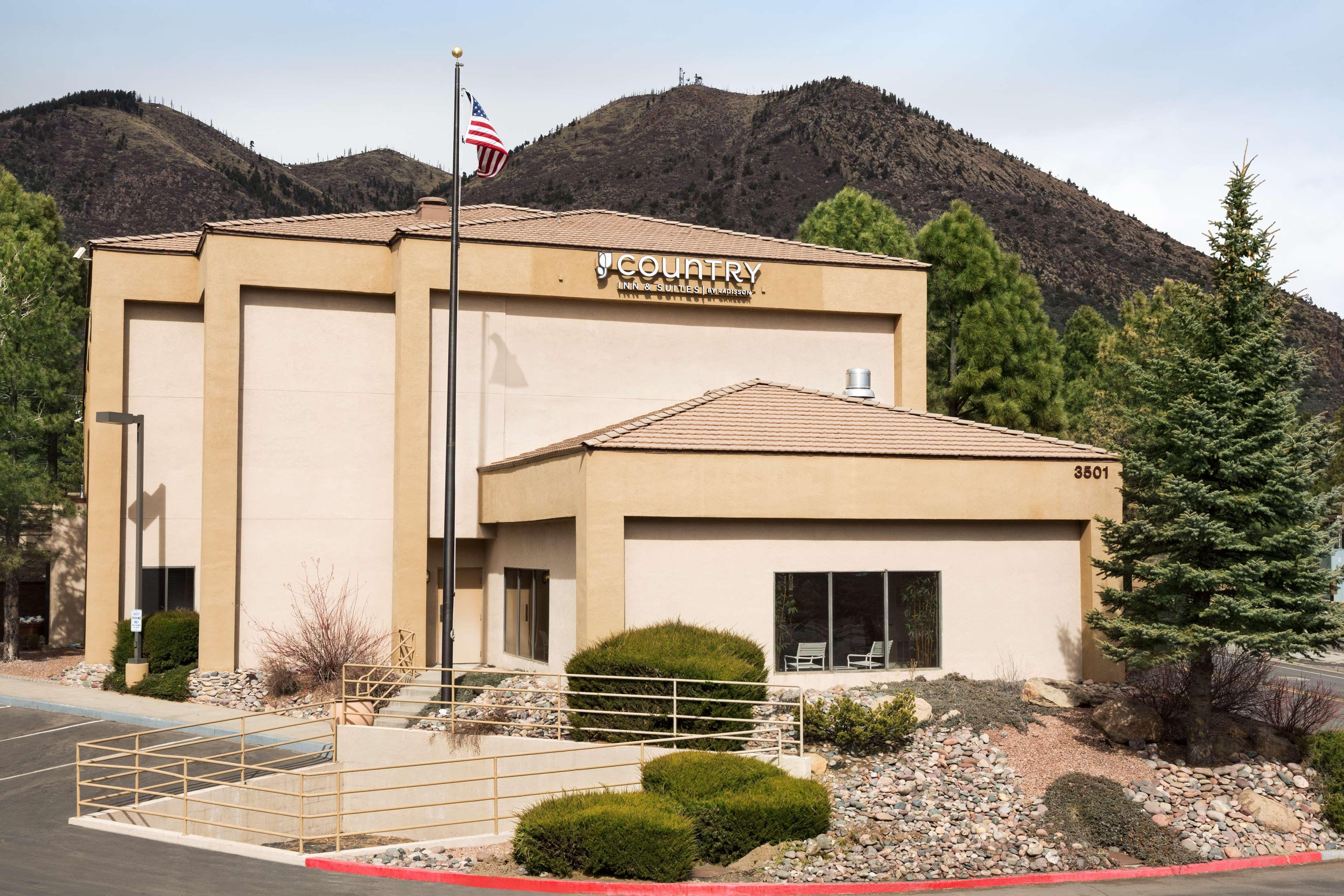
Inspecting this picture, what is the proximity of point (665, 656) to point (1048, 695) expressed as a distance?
733cm

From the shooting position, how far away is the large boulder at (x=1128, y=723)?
2061 centimetres

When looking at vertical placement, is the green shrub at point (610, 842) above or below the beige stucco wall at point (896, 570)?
below

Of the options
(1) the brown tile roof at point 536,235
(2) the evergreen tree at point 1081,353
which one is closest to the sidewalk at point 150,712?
(1) the brown tile roof at point 536,235

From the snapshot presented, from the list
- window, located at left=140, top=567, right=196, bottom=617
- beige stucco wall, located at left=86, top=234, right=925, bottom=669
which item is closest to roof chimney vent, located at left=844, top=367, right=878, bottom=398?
beige stucco wall, located at left=86, top=234, right=925, bottom=669

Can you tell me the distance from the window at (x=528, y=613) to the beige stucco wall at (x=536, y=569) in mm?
143

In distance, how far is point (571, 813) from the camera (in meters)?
16.1

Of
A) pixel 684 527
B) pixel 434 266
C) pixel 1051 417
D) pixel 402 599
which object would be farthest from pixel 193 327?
pixel 1051 417

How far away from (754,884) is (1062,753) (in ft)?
23.8

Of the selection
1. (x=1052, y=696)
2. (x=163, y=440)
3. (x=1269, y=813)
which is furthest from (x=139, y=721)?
(x=1269, y=813)

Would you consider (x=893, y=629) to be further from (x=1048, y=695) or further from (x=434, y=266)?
(x=434, y=266)

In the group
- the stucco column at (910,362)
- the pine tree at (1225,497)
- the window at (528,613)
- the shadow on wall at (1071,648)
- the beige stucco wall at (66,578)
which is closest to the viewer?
the pine tree at (1225,497)

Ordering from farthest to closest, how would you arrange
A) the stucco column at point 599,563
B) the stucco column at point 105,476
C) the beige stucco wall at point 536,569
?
the stucco column at point 105,476 → the beige stucco wall at point 536,569 → the stucco column at point 599,563

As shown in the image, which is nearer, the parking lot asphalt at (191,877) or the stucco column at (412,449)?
the parking lot asphalt at (191,877)

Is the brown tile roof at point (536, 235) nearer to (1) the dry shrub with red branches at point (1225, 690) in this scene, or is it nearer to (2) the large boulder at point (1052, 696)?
(2) the large boulder at point (1052, 696)
